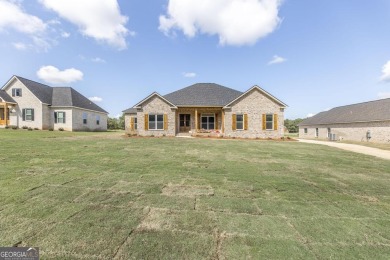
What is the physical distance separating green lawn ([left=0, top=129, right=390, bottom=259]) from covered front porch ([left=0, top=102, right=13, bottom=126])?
26.3 meters

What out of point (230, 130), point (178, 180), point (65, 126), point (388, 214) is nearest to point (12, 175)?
point (178, 180)

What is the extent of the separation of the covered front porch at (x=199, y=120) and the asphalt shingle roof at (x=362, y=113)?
20.8 meters

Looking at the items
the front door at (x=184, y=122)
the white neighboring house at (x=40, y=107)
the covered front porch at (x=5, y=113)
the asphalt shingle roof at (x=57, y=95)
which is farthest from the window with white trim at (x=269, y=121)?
the covered front porch at (x=5, y=113)

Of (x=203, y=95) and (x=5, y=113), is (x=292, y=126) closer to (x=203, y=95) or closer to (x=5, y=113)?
(x=203, y=95)

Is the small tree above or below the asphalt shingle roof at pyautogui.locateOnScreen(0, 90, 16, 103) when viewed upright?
below

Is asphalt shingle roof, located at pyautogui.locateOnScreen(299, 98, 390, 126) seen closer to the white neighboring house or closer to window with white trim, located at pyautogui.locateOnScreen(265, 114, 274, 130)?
window with white trim, located at pyautogui.locateOnScreen(265, 114, 274, 130)

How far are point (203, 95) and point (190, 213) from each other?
20445 mm

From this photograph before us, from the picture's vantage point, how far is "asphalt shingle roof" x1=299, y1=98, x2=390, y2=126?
25.2m

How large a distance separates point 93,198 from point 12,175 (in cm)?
327

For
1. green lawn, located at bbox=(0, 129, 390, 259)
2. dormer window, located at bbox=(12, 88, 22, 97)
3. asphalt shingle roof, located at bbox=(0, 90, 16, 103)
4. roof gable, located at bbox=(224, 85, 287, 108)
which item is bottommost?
green lawn, located at bbox=(0, 129, 390, 259)

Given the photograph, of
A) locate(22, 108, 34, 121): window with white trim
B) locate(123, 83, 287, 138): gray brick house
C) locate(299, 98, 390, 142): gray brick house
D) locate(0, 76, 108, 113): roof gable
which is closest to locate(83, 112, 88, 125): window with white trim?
locate(0, 76, 108, 113): roof gable

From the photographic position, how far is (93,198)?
404cm

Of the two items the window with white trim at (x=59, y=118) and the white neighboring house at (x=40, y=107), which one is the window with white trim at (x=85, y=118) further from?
the window with white trim at (x=59, y=118)

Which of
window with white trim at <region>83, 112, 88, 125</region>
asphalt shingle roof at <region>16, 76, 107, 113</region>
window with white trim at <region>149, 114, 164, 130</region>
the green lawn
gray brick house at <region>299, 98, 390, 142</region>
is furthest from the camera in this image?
window with white trim at <region>83, 112, 88, 125</region>
